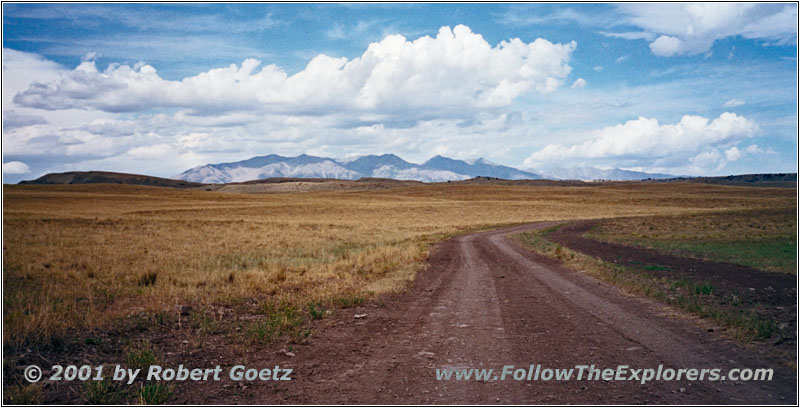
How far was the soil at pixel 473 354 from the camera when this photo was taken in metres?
6.09

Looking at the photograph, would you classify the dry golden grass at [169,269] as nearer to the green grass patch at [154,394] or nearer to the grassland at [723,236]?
the green grass patch at [154,394]

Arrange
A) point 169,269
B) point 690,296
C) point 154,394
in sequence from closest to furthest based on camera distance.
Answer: point 154,394
point 690,296
point 169,269

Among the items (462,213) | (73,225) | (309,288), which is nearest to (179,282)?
(309,288)

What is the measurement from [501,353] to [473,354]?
0.44m

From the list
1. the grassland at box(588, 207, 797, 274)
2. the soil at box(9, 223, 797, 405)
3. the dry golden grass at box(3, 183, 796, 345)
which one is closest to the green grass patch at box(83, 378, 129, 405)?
the soil at box(9, 223, 797, 405)

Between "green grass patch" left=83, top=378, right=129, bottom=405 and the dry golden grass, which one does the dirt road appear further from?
the dry golden grass

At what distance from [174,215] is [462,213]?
39934mm

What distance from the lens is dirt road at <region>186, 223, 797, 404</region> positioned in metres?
6.07

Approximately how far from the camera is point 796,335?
869cm

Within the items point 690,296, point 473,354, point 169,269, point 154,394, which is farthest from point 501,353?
point 169,269

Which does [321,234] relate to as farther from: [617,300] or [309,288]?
[617,300]

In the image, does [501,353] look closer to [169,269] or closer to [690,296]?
[690,296]

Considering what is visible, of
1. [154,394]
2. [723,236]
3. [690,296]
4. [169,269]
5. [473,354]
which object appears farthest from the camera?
[723,236]

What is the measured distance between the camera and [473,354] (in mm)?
7711
